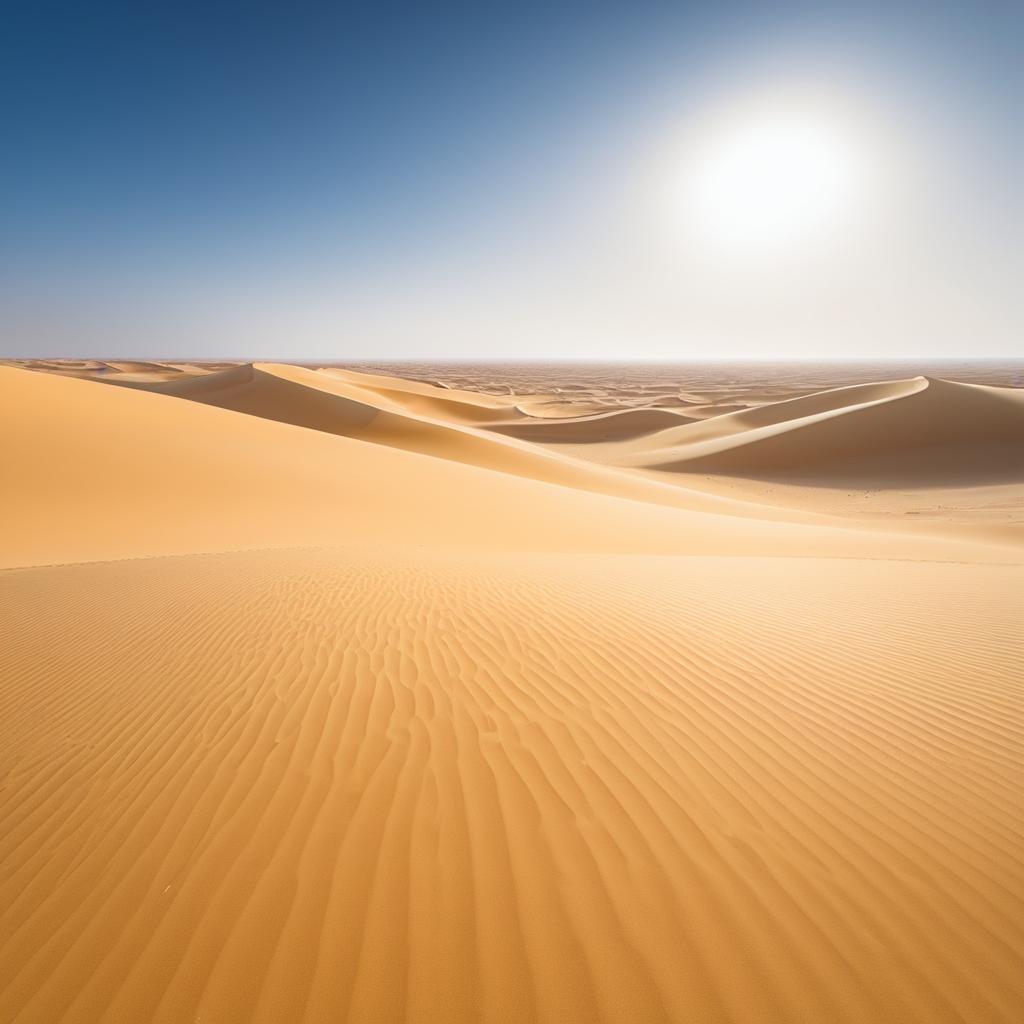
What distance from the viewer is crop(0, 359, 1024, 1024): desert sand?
194 centimetres

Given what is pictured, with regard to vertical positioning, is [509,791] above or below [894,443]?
above

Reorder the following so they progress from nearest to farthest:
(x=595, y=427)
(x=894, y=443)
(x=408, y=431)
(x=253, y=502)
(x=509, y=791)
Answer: (x=509, y=791), (x=253, y=502), (x=408, y=431), (x=894, y=443), (x=595, y=427)

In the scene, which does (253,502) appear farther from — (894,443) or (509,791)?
(894,443)

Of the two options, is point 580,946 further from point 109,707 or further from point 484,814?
point 109,707

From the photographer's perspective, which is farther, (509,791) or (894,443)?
(894,443)

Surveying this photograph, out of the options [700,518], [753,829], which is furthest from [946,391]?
[753,829]

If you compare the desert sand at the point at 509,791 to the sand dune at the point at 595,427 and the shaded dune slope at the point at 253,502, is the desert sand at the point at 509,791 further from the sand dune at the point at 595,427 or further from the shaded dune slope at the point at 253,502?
the sand dune at the point at 595,427

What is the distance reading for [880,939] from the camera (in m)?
2.10

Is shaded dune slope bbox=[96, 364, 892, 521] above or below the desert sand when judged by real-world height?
below

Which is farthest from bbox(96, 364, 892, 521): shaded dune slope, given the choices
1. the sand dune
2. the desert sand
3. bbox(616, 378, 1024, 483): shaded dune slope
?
the desert sand

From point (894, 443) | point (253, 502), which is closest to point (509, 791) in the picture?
point (253, 502)

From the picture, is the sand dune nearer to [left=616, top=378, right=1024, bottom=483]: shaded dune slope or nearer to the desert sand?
[left=616, top=378, right=1024, bottom=483]: shaded dune slope

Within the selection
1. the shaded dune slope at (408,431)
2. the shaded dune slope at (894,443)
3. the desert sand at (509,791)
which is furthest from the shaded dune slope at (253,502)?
the shaded dune slope at (894,443)

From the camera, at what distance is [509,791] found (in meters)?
2.83
